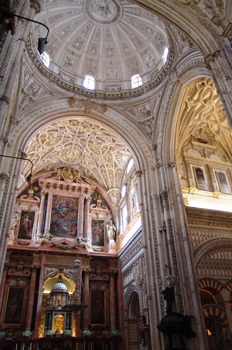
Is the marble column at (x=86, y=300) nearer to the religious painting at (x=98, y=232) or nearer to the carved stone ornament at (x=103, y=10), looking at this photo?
the religious painting at (x=98, y=232)

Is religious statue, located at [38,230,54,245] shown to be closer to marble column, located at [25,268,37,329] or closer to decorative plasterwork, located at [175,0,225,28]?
marble column, located at [25,268,37,329]

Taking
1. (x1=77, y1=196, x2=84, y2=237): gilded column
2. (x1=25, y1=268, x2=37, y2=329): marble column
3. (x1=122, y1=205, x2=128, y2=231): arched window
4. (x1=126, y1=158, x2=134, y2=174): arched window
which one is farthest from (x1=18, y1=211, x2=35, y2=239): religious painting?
(x1=126, y1=158, x2=134, y2=174): arched window

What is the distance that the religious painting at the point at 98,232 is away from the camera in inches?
871

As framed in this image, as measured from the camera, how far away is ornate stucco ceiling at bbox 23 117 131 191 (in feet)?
67.8

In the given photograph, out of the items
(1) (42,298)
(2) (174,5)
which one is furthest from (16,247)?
(2) (174,5)

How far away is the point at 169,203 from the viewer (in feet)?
49.4

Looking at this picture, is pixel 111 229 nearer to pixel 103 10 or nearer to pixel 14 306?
pixel 14 306

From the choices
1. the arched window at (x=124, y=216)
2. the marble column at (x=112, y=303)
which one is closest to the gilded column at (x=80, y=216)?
the arched window at (x=124, y=216)

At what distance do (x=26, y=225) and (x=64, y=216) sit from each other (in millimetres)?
2862

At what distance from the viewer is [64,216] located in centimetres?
2230

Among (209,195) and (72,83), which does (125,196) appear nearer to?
(209,195)

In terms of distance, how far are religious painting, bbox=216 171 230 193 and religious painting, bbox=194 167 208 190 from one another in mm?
1134

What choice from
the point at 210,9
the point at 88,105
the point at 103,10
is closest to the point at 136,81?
the point at 88,105

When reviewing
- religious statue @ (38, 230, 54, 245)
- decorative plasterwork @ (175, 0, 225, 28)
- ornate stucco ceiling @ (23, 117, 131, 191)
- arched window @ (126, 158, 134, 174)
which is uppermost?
ornate stucco ceiling @ (23, 117, 131, 191)
